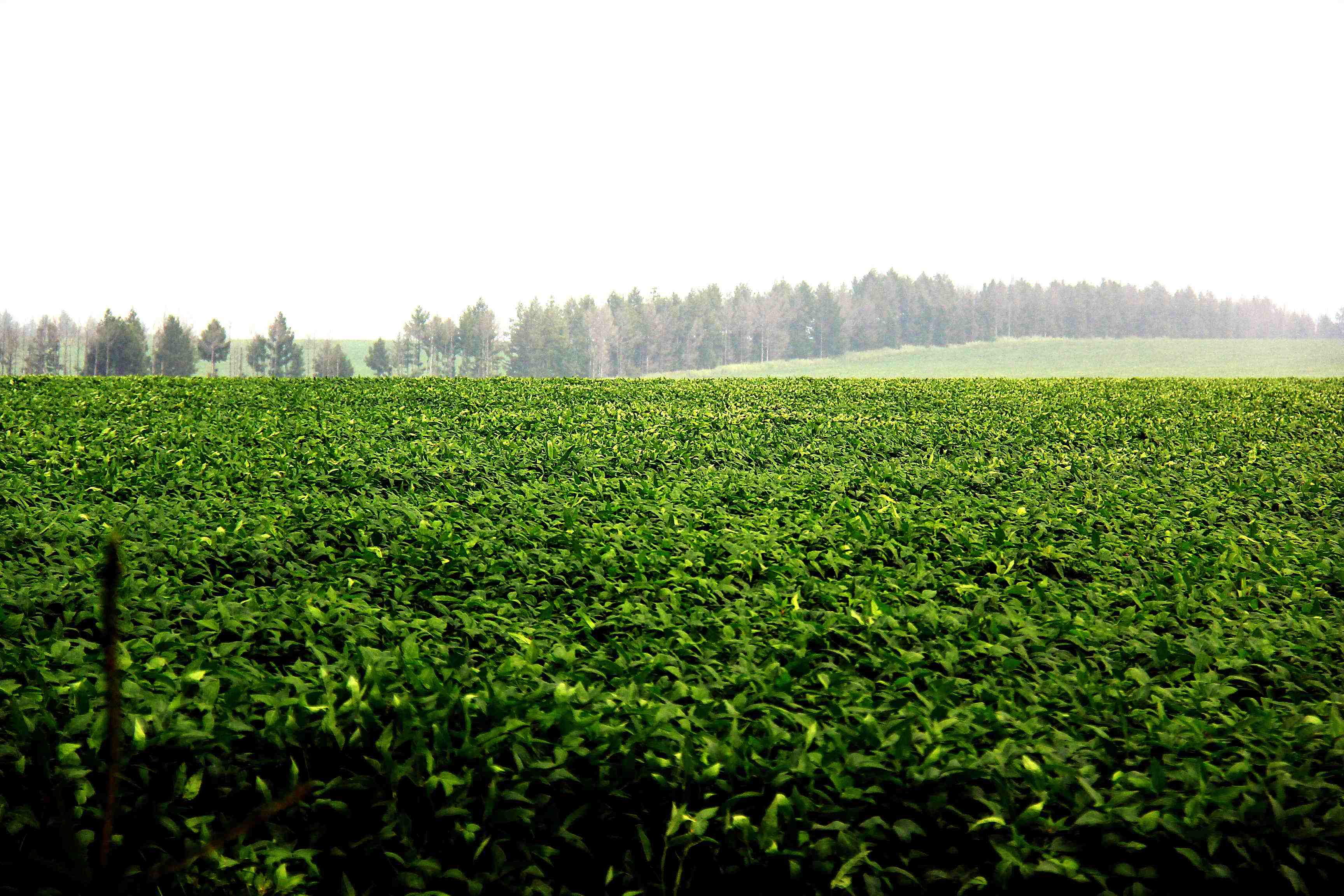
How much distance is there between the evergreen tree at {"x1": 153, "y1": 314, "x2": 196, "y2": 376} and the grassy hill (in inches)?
1892

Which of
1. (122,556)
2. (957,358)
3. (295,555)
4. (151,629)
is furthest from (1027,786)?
(957,358)

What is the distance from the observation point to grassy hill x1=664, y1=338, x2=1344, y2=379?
7744 cm

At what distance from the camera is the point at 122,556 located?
20.5 ft

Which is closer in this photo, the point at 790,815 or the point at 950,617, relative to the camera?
the point at 790,815

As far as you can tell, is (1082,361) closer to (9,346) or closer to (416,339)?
(416,339)

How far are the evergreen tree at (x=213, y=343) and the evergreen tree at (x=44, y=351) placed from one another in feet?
45.8

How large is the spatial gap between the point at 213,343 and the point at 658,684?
104851 millimetres

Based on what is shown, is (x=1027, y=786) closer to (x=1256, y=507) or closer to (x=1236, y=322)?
(x=1256, y=507)

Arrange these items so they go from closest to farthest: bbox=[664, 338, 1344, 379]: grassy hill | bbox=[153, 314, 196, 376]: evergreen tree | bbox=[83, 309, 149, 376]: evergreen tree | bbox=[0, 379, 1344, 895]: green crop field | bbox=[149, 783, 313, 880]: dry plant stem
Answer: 1. bbox=[149, 783, 313, 880]: dry plant stem
2. bbox=[0, 379, 1344, 895]: green crop field
3. bbox=[664, 338, 1344, 379]: grassy hill
4. bbox=[83, 309, 149, 376]: evergreen tree
5. bbox=[153, 314, 196, 376]: evergreen tree

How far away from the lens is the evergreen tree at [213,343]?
314 feet

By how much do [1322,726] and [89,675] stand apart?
19.2 feet

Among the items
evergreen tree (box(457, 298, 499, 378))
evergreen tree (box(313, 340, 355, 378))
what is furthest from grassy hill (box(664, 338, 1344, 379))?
evergreen tree (box(313, 340, 355, 378))

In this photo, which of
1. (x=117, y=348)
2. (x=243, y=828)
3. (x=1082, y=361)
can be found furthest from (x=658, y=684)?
(x=1082, y=361)

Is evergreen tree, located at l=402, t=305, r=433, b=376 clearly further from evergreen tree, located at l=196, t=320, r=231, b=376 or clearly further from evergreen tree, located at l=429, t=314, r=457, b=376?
evergreen tree, located at l=196, t=320, r=231, b=376
